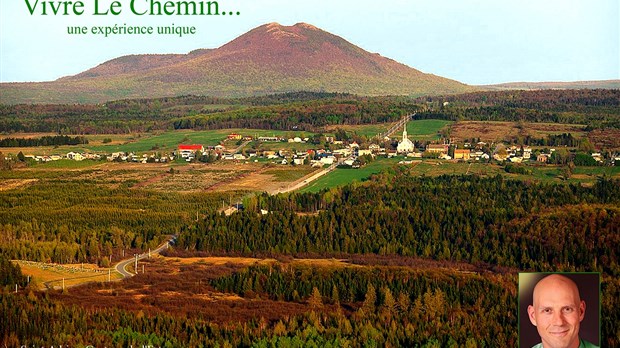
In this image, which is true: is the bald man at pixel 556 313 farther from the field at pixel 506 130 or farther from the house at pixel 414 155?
the field at pixel 506 130

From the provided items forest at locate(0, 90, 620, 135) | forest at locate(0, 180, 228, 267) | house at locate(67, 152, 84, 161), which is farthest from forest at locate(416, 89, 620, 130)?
forest at locate(0, 180, 228, 267)

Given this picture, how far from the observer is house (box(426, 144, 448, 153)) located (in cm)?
8506

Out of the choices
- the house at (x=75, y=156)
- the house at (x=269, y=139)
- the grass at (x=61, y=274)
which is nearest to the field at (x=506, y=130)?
the house at (x=269, y=139)

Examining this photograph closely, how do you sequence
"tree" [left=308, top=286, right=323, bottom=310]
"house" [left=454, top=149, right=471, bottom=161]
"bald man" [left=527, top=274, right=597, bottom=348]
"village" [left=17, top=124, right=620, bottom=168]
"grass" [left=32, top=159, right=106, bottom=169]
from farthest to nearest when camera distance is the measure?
"house" [left=454, top=149, right=471, bottom=161] → "grass" [left=32, top=159, right=106, bottom=169] → "village" [left=17, top=124, right=620, bottom=168] → "tree" [left=308, top=286, right=323, bottom=310] → "bald man" [left=527, top=274, right=597, bottom=348]

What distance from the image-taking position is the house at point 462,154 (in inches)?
3204

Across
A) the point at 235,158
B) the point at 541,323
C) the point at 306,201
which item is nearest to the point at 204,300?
the point at 306,201

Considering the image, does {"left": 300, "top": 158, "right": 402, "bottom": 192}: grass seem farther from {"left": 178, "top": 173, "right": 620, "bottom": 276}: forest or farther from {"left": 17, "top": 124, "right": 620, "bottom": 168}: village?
{"left": 178, "top": 173, "right": 620, "bottom": 276}: forest

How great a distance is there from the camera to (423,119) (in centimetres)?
10781

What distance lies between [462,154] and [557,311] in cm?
7069

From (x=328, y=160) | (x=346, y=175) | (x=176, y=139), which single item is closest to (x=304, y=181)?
(x=346, y=175)

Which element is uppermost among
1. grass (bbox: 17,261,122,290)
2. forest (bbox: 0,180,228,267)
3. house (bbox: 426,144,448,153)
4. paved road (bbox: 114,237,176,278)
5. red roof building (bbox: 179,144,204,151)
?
red roof building (bbox: 179,144,204,151)

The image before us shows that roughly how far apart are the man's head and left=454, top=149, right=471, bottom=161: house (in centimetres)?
6918

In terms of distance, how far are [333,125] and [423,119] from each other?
10274 mm

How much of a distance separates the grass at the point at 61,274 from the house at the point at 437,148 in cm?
4490
